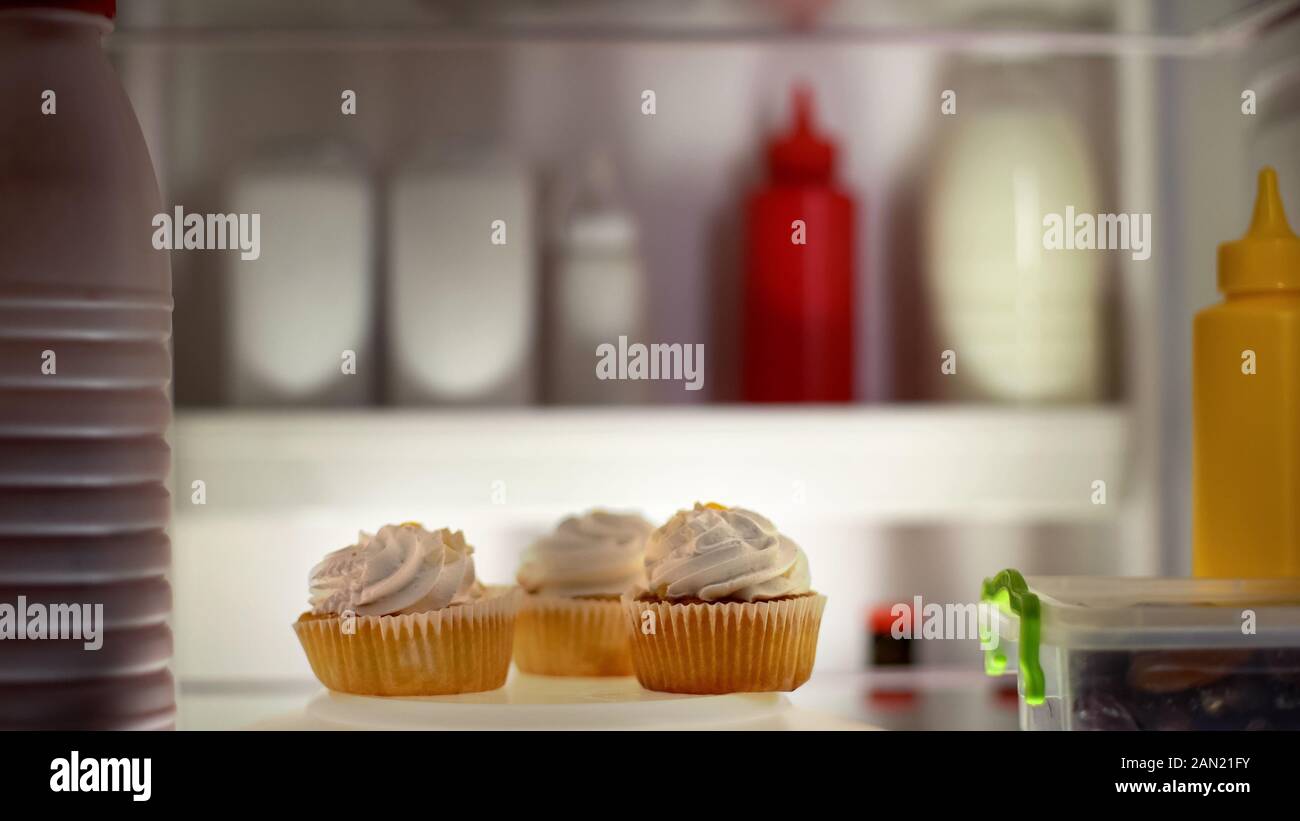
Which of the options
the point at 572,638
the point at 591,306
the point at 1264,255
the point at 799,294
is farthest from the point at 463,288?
the point at 1264,255

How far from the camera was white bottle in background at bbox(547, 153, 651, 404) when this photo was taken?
0.66 m

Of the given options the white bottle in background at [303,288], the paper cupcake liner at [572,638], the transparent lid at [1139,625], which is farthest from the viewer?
the white bottle in background at [303,288]

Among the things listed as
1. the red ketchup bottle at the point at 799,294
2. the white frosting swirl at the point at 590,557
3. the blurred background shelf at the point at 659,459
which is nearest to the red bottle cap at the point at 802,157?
the red ketchup bottle at the point at 799,294

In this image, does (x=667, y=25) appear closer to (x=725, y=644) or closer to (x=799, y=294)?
(x=799, y=294)

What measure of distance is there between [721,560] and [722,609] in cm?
2

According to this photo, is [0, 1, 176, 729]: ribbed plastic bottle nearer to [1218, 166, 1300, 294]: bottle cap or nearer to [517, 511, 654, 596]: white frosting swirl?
[517, 511, 654, 596]: white frosting swirl

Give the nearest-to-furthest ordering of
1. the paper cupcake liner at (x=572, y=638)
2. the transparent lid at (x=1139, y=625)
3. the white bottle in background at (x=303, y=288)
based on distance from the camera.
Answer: the transparent lid at (x=1139, y=625)
the paper cupcake liner at (x=572, y=638)
the white bottle in background at (x=303, y=288)

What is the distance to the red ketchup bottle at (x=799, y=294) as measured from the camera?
0.66 meters

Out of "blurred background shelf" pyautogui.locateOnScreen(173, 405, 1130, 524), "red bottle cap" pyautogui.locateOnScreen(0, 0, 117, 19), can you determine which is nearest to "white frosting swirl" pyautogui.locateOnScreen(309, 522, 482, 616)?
"red bottle cap" pyautogui.locateOnScreen(0, 0, 117, 19)

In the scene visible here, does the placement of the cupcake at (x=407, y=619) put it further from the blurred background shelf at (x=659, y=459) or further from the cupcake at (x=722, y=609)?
the blurred background shelf at (x=659, y=459)

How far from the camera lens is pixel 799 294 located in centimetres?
67

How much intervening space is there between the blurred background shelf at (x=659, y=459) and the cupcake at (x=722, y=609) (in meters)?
0.29
